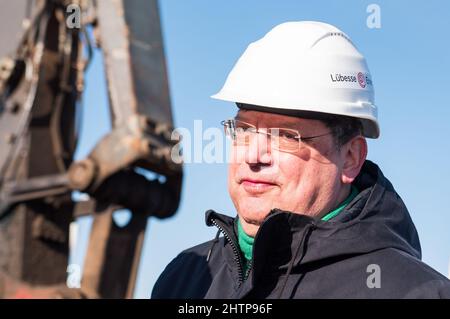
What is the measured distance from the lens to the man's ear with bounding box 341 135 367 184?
3820 mm

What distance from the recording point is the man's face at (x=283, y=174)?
3543 mm

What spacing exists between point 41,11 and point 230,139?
1.30 metres

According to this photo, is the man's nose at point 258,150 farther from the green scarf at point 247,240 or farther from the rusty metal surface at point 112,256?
the rusty metal surface at point 112,256

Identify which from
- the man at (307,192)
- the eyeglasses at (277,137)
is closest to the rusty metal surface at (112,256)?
the man at (307,192)

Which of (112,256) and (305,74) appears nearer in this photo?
(112,256)

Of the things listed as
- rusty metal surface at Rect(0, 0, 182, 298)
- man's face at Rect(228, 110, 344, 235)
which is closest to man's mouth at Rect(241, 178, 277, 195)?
man's face at Rect(228, 110, 344, 235)

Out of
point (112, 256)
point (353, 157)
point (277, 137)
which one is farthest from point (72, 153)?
point (353, 157)

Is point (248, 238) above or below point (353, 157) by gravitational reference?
below

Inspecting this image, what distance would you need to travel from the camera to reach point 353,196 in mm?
3854

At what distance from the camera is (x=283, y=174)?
3.57 meters

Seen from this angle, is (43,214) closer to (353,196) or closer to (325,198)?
(325,198)

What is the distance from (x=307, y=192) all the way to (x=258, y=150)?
297 mm

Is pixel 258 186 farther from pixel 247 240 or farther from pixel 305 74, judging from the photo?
pixel 305 74
